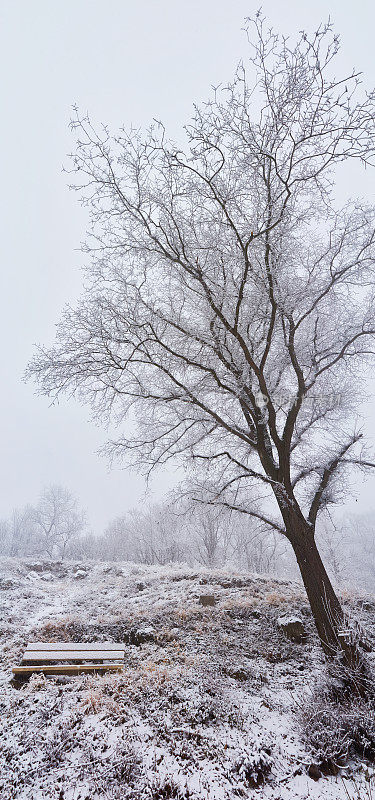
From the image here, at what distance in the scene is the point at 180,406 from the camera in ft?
23.4

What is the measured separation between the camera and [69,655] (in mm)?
5793

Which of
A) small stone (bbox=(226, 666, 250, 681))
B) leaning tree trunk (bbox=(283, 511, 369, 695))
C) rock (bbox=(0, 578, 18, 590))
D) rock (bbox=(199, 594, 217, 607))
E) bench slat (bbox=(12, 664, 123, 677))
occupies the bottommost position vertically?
rock (bbox=(0, 578, 18, 590))

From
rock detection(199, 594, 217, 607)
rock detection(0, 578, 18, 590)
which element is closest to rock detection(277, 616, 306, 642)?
rock detection(199, 594, 217, 607)

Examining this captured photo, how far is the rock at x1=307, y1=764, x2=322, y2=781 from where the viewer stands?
349cm

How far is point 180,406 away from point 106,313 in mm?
2427

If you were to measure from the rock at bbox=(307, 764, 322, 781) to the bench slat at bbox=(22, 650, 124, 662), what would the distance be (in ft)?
11.1

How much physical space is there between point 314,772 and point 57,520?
4211cm

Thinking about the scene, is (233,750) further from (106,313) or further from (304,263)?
(304,263)

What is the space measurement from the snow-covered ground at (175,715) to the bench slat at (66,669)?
0.46ft

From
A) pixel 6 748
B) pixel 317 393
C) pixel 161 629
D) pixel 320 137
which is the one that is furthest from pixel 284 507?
pixel 320 137

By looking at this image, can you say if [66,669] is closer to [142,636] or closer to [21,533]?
[142,636]

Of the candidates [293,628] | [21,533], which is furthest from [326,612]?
[21,533]

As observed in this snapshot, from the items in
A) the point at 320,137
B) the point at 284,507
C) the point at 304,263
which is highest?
the point at 320,137

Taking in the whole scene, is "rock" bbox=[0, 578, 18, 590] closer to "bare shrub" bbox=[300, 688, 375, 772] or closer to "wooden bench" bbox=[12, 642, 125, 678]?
"wooden bench" bbox=[12, 642, 125, 678]
